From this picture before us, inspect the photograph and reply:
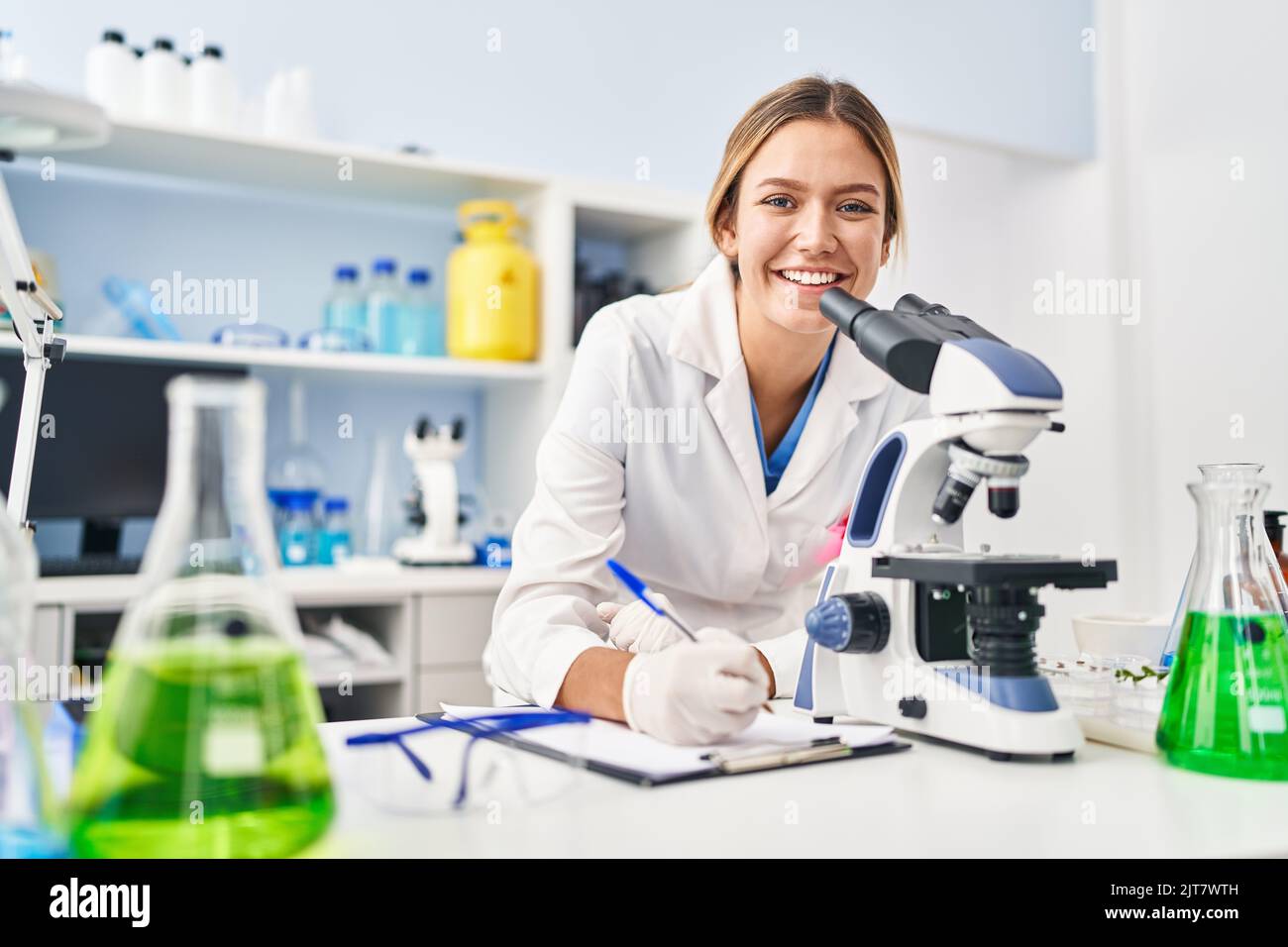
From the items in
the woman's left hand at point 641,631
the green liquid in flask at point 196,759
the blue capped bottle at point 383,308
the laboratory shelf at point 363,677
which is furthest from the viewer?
the blue capped bottle at point 383,308

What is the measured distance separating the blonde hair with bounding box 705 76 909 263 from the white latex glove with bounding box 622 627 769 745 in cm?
80

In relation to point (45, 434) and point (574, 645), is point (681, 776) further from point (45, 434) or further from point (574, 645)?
point (45, 434)

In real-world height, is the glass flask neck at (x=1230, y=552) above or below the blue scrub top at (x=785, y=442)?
below

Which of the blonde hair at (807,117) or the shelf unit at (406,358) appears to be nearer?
the blonde hair at (807,117)

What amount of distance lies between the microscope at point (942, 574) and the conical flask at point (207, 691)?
47cm

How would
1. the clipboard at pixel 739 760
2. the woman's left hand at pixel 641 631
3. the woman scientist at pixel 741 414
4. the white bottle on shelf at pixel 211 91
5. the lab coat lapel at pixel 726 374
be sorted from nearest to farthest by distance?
the clipboard at pixel 739 760 < the woman's left hand at pixel 641 631 < the woman scientist at pixel 741 414 < the lab coat lapel at pixel 726 374 < the white bottle on shelf at pixel 211 91

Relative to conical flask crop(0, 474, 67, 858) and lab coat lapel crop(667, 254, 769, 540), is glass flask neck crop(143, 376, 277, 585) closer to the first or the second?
conical flask crop(0, 474, 67, 858)

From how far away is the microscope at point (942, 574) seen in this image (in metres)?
0.77

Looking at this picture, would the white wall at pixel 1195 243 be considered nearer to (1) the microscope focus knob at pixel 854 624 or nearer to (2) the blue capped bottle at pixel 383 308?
(2) the blue capped bottle at pixel 383 308

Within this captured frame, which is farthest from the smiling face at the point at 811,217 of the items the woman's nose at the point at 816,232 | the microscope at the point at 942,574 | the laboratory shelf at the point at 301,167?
the laboratory shelf at the point at 301,167

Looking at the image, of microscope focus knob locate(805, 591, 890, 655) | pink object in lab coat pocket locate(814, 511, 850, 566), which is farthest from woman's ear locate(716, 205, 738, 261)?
microscope focus knob locate(805, 591, 890, 655)

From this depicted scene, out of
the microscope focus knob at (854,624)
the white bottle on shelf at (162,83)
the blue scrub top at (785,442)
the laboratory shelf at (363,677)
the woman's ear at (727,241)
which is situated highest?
the white bottle on shelf at (162,83)

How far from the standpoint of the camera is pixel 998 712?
766mm

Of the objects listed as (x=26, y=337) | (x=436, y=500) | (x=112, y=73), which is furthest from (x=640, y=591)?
(x=112, y=73)
